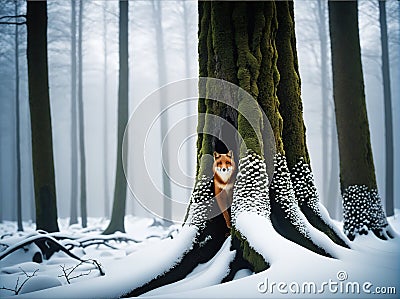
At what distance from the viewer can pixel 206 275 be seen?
2236 millimetres

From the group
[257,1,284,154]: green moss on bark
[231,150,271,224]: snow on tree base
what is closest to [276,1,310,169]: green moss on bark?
[257,1,284,154]: green moss on bark

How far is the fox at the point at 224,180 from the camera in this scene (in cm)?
241

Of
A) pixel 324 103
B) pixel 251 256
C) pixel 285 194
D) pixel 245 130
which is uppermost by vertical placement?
pixel 324 103

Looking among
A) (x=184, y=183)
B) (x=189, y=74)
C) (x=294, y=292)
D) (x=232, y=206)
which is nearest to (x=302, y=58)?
(x=189, y=74)

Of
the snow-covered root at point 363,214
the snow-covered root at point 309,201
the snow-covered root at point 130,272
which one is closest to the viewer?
the snow-covered root at point 130,272

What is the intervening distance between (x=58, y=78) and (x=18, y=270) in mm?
3035

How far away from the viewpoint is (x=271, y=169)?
2375mm

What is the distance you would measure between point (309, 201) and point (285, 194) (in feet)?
0.83

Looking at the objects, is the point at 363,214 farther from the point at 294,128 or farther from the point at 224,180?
the point at 224,180

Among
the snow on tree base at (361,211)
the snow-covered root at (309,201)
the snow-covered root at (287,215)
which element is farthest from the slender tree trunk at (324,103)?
the snow-covered root at (287,215)

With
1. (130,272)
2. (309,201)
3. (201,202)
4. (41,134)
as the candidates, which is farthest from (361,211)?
(41,134)

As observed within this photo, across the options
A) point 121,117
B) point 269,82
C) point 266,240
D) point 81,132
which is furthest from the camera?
point 81,132

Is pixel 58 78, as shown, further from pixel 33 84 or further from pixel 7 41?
pixel 33 84

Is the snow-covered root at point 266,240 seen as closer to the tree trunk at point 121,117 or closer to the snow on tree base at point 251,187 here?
the snow on tree base at point 251,187
